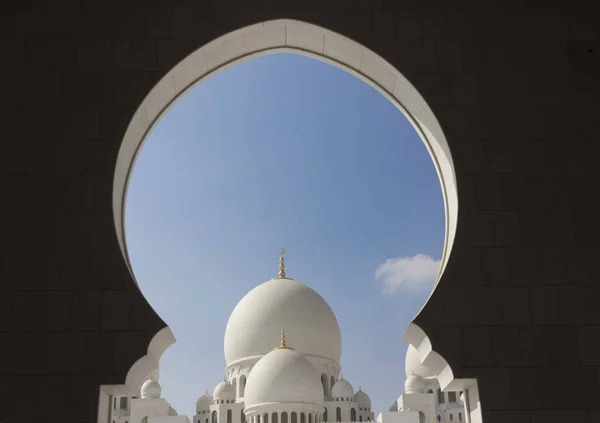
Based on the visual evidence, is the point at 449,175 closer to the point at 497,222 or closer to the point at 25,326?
the point at 497,222

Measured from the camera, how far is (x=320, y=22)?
411cm

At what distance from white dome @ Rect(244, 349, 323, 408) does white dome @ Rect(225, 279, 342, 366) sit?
Result: 4.40 meters

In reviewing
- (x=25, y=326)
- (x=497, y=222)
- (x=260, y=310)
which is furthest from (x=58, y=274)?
(x=260, y=310)

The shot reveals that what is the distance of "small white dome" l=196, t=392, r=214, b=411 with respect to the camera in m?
28.6

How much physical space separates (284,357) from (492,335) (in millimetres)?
18173

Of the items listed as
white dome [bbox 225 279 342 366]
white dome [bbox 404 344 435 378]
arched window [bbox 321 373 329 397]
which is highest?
white dome [bbox 225 279 342 366]

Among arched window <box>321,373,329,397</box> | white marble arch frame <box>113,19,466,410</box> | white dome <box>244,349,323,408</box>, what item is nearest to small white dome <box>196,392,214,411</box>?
arched window <box>321,373,329,397</box>

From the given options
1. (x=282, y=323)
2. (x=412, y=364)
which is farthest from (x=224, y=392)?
(x=412, y=364)

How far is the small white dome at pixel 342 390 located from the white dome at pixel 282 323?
1289 mm

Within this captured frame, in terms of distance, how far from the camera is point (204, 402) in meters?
28.7

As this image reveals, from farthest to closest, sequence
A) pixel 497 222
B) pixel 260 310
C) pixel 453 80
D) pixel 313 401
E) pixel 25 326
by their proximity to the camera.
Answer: pixel 260 310, pixel 313 401, pixel 453 80, pixel 497 222, pixel 25 326

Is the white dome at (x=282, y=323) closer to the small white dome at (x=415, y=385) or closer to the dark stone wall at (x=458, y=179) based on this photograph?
the small white dome at (x=415, y=385)

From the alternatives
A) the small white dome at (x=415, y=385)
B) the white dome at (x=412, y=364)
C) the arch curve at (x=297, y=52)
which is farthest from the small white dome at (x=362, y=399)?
the arch curve at (x=297, y=52)

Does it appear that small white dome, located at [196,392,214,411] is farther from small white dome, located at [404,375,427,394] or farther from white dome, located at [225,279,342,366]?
small white dome, located at [404,375,427,394]
